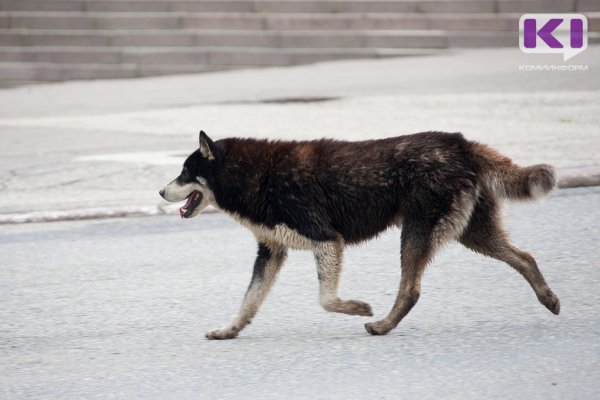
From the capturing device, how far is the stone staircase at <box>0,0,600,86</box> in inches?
739

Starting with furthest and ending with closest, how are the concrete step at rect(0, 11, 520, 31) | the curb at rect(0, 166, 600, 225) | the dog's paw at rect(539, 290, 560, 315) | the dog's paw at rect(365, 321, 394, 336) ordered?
1. the concrete step at rect(0, 11, 520, 31)
2. the curb at rect(0, 166, 600, 225)
3. the dog's paw at rect(539, 290, 560, 315)
4. the dog's paw at rect(365, 321, 394, 336)

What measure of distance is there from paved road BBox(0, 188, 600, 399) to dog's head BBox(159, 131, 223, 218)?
2.32ft

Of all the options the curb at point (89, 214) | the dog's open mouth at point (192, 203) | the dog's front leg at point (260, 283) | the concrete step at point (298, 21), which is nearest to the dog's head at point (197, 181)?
the dog's open mouth at point (192, 203)

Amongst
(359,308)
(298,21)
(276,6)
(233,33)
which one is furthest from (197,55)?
(359,308)

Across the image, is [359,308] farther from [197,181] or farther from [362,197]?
[197,181]

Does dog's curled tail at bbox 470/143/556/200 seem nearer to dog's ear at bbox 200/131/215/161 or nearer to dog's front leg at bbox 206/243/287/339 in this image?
dog's front leg at bbox 206/243/287/339

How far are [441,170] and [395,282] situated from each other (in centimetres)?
151

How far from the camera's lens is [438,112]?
13641 mm

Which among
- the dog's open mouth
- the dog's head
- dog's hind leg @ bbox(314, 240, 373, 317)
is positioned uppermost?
the dog's head

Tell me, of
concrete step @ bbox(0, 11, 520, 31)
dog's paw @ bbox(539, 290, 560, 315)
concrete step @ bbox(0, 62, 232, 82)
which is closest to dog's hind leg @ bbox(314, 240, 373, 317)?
dog's paw @ bbox(539, 290, 560, 315)

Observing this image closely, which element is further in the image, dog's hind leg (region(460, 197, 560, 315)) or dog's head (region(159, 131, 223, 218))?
dog's head (region(159, 131, 223, 218))

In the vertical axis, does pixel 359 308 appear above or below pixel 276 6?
below

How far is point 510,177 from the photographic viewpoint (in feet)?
18.5

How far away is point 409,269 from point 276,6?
557 inches
